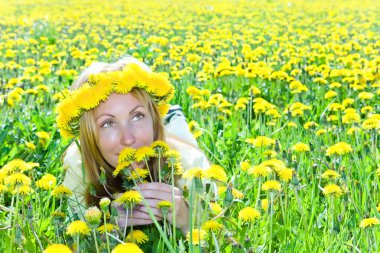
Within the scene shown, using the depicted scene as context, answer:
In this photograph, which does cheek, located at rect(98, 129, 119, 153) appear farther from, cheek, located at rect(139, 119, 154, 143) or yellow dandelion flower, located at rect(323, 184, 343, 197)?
yellow dandelion flower, located at rect(323, 184, 343, 197)

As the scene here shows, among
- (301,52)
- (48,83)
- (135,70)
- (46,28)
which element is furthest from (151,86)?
(46,28)

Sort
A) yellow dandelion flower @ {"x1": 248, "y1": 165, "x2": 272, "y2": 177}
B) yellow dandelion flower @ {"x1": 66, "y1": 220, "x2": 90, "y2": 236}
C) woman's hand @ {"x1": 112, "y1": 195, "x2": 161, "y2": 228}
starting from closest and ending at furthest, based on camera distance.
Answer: yellow dandelion flower @ {"x1": 66, "y1": 220, "x2": 90, "y2": 236}
yellow dandelion flower @ {"x1": 248, "y1": 165, "x2": 272, "y2": 177}
woman's hand @ {"x1": 112, "y1": 195, "x2": 161, "y2": 228}

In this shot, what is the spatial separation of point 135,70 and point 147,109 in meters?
0.14

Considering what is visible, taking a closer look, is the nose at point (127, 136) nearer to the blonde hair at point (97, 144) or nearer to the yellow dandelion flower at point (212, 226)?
the blonde hair at point (97, 144)

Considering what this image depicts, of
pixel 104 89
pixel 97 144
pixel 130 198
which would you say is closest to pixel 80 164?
pixel 97 144

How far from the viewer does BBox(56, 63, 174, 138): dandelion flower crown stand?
216 cm

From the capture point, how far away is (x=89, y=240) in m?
1.93

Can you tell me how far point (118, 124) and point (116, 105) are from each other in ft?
0.21

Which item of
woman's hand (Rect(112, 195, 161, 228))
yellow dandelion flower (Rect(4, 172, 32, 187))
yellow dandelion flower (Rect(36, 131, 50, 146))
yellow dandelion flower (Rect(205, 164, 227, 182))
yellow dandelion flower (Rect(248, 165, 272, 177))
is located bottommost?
woman's hand (Rect(112, 195, 161, 228))

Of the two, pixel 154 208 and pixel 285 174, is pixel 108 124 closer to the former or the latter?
pixel 154 208

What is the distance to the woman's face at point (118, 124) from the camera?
7.25 feet

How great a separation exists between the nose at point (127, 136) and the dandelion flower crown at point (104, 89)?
12 cm

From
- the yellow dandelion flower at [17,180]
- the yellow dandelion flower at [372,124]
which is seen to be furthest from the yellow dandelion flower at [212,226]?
the yellow dandelion flower at [372,124]

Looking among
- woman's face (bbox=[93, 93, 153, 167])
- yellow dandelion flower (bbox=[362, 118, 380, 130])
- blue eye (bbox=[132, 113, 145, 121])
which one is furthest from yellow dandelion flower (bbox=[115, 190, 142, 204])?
yellow dandelion flower (bbox=[362, 118, 380, 130])
